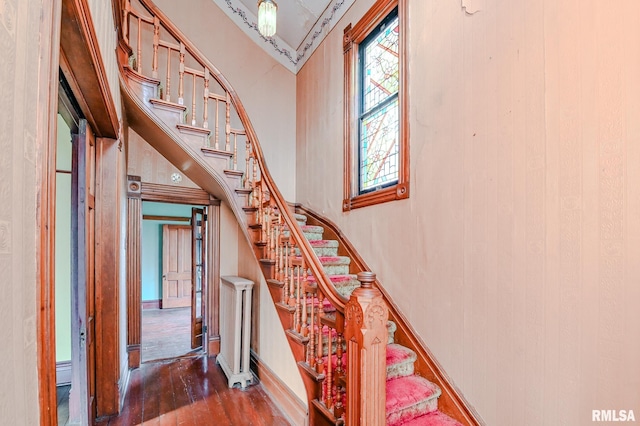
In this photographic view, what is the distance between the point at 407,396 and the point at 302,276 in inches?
41.2

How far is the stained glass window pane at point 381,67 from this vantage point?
2.91 meters

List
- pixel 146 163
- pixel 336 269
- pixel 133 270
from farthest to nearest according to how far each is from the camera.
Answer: pixel 146 163
pixel 133 270
pixel 336 269

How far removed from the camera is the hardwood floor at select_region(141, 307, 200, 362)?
14.0 ft

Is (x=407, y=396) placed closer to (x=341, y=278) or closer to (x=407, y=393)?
(x=407, y=393)

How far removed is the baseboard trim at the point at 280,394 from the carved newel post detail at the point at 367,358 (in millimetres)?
911

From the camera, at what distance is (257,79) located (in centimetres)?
461

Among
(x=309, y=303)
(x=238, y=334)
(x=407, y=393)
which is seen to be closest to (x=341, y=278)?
(x=309, y=303)

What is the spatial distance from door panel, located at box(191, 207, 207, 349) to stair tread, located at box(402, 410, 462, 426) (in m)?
2.95

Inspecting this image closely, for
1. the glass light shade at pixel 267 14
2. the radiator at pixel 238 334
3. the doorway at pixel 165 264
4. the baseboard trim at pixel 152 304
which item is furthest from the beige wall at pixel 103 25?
the baseboard trim at pixel 152 304

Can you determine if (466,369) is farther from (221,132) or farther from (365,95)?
(221,132)

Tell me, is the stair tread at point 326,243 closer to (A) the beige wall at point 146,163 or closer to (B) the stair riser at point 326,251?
(B) the stair riser at point 326,251

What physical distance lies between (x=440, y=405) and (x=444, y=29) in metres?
2.61

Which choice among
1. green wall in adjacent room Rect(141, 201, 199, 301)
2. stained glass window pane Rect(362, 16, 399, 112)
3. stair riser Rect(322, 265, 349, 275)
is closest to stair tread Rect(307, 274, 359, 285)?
stair riser Rect(322, 265, 349, 275)

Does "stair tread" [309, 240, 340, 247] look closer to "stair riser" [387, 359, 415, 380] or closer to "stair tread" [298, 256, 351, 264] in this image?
"stair tread" [298, 256, 351, 264]
